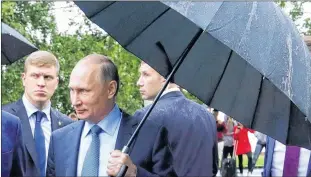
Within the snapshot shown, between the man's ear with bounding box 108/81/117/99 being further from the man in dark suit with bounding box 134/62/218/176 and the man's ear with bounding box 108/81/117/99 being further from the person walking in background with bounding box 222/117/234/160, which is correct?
the person walking in background with bounding box 222/117/234/160

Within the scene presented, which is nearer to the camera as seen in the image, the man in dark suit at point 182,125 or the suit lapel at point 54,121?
the man in dark suit at point 182,125

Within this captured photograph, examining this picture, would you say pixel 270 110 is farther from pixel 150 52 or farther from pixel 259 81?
pixel 150 52

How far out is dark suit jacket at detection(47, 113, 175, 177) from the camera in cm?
361

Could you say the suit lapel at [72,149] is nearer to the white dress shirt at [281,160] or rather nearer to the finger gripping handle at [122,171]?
the finger gripping handle at [122,171]

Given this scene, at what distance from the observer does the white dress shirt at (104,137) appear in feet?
11.8

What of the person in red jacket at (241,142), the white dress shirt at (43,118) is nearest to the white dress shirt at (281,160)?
the white dress shirt at (43,118)

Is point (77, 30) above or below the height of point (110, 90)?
above

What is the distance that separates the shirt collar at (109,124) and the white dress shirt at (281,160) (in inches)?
96.9

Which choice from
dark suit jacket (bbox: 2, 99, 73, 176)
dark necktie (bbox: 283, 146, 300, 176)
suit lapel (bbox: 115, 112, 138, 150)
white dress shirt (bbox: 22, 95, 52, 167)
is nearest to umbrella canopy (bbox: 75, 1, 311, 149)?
suit lapel (bbox: 115, 112, 138, 150)

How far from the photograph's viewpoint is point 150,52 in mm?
3725

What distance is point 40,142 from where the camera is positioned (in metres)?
5.14

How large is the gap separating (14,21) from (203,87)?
49.5 feet

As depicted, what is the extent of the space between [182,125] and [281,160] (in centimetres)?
176

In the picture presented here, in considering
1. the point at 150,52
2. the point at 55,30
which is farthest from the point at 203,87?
the point at 55,30
